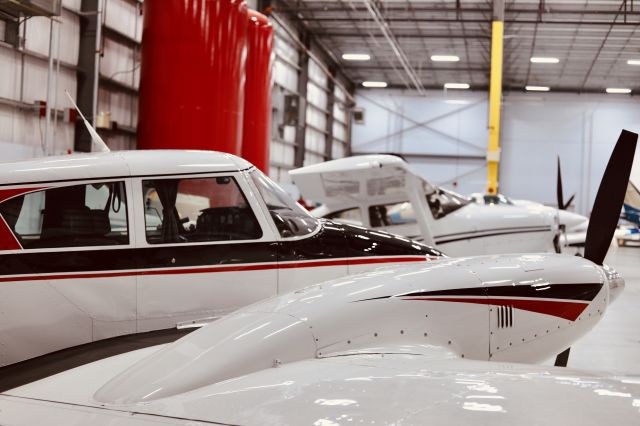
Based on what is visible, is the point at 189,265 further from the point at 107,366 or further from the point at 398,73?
the point at 398,73

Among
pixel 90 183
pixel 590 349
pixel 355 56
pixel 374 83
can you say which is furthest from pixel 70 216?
pixel 374 83

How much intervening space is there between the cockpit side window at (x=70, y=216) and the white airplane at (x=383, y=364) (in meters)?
1.02

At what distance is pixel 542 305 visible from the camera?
4.26 metres

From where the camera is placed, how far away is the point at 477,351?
394cm

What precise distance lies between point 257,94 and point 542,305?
12.3 metres

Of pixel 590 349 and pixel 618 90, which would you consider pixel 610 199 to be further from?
pixel 618 90

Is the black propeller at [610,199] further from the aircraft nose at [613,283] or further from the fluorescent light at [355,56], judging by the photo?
the fluorescent light at [355,56]

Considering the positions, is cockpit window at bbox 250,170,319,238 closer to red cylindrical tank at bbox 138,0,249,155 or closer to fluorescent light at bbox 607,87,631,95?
red cylindrical tank at bbox 138,0,249,155

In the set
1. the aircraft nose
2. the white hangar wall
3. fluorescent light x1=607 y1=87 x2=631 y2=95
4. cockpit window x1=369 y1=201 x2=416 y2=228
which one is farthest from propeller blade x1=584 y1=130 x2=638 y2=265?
fluorescent light x1=607 y1=87 x2=631 y2=95

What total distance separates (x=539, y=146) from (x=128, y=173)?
37.3 metres

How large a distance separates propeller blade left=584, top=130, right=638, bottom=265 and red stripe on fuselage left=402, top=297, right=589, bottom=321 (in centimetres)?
111

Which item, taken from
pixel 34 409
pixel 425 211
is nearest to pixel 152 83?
pixel 425 211

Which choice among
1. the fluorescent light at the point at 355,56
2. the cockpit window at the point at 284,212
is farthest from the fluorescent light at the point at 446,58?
the cockpit window at the point at 284,212

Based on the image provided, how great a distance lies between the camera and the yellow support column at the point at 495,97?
23.7m
